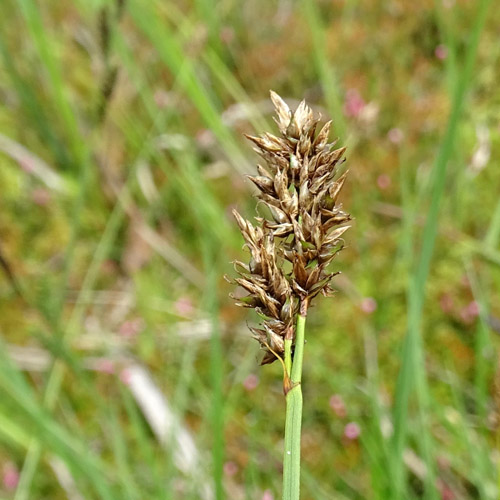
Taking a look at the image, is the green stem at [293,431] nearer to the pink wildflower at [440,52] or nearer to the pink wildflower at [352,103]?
the pink wildflower at [352,103]

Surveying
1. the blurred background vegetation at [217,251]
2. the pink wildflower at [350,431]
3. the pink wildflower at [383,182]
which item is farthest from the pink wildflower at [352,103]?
the pink wildflower at [350,431]

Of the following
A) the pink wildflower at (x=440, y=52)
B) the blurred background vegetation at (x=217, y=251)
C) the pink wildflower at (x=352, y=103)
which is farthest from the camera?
the pink wildflower at (x=440, y=52)

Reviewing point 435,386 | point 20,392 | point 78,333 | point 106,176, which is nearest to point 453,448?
point 435,386

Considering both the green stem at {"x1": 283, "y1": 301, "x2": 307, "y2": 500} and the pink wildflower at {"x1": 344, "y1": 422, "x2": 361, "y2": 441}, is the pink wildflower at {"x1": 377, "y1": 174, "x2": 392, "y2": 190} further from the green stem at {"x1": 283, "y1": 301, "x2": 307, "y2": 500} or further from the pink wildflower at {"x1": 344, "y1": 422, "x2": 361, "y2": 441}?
the green stem at {"x1": 283, "y1": 301, "x2": 307, "y2": 500}

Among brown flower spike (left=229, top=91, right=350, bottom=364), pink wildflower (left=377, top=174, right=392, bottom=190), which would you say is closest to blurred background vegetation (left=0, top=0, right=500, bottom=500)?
pink wildflower (left=377, top=174, right=392, bottom=190)

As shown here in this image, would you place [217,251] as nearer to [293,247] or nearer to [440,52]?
[440,52]

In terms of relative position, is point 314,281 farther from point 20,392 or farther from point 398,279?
point 398,279
